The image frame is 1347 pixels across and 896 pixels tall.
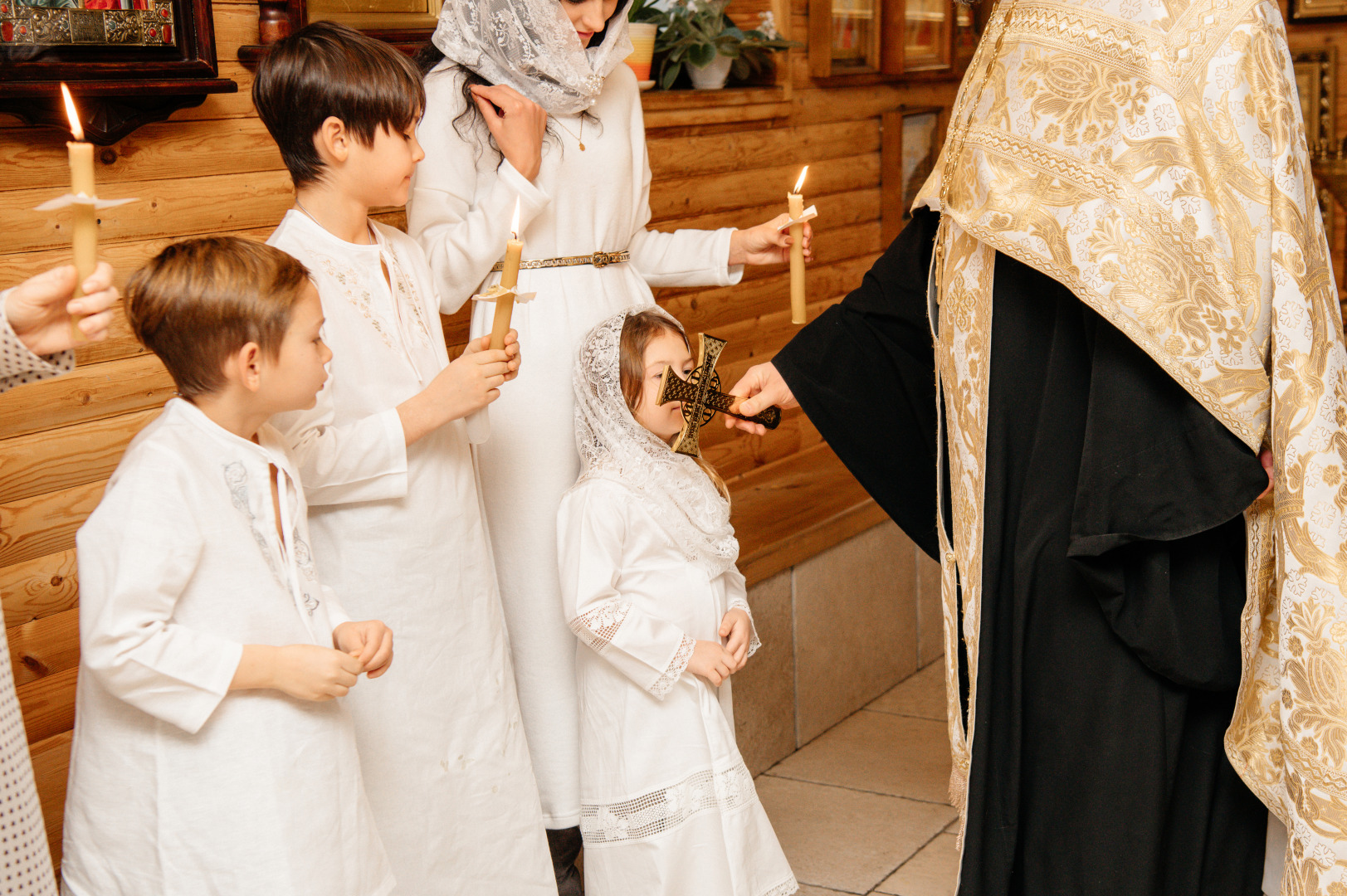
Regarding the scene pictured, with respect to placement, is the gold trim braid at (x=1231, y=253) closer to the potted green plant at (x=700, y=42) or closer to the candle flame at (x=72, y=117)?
the candle flame at (x=72, y=117)

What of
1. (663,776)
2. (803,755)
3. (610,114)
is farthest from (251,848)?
(803,755)

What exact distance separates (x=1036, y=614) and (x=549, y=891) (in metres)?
0.95

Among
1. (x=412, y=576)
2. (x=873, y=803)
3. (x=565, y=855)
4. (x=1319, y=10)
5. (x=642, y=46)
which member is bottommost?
(x=873, y=803)

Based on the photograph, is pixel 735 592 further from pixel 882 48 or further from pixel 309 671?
pixel 882 48

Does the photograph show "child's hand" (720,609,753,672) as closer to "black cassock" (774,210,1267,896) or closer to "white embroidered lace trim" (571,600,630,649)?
"white embroidered lace trim" (571,600,630,649)

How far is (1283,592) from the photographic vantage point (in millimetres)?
1902

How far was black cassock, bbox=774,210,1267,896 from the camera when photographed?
192 centimetres

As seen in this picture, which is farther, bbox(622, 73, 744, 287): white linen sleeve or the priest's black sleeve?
bbox(622, 73, 744, 287): white linen sleeve

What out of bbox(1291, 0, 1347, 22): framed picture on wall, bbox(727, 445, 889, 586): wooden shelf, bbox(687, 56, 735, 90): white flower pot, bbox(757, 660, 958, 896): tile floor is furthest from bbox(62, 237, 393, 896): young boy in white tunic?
bbox(1291, 0, 1347, 22): framed picture on wall

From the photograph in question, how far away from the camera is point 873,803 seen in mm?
3539

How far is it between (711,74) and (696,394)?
2.01m

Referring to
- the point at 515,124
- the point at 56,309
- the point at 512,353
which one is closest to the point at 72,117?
the point at 56,309

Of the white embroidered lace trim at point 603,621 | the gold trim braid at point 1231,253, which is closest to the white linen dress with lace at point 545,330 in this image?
the white embroidered lace trim at point 603,621

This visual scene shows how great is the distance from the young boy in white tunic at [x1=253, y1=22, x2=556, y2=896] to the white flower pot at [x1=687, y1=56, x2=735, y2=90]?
207cm
